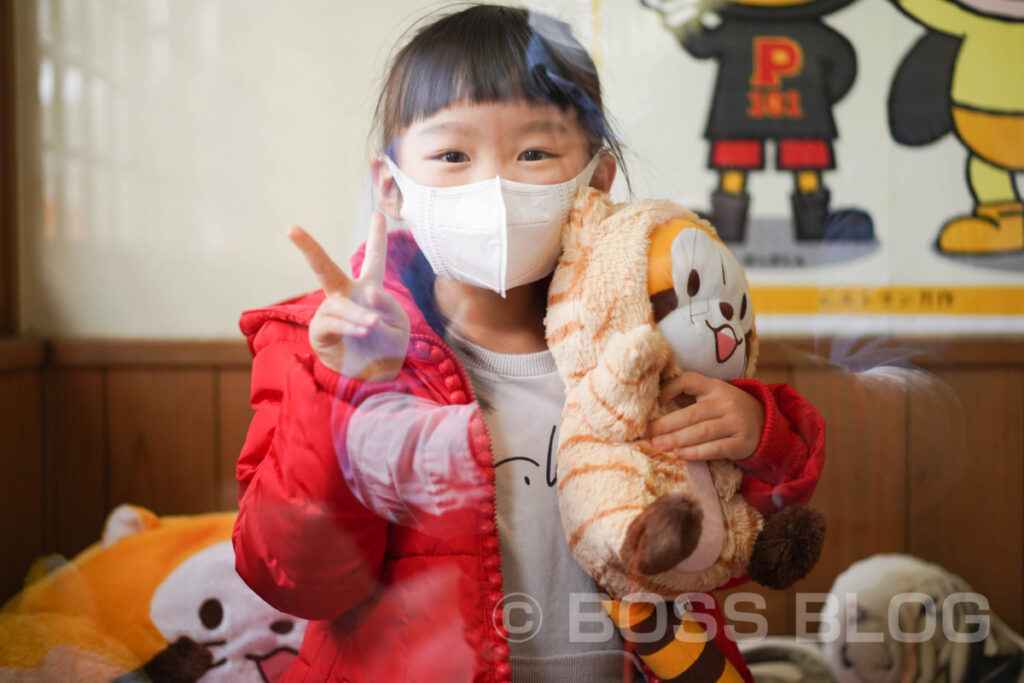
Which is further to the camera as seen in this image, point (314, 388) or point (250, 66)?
point (250, 66)

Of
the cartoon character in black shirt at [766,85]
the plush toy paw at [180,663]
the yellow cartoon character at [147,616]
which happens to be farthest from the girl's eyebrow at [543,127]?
the plush toy paw at [180,663]

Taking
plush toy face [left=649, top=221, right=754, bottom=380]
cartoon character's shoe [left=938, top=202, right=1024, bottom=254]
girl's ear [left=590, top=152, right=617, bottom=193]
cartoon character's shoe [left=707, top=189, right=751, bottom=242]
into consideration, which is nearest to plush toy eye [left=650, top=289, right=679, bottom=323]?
plush toy face [left=649, top=221, right=754, bottom=380]

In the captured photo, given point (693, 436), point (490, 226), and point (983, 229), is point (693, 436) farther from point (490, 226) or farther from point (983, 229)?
point (983, 229)

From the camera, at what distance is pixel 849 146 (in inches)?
28.8

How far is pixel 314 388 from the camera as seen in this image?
0.50m

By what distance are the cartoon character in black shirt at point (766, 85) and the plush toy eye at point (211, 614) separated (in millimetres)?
656

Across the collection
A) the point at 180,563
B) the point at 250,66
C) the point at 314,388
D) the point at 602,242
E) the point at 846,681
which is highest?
the point at 250,66

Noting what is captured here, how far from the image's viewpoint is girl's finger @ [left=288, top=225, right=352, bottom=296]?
0.48m

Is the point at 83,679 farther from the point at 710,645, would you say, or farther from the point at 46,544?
the point at 710,645

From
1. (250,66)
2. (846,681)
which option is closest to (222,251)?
(250,66)

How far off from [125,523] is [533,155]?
1.80ft

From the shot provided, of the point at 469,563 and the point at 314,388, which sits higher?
the point at 314,388

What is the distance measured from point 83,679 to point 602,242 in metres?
0.65

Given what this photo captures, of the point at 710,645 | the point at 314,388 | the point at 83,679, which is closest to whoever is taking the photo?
the point at 314,388
